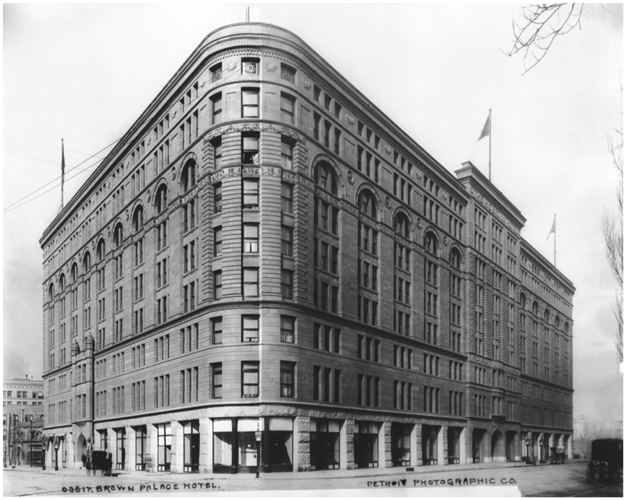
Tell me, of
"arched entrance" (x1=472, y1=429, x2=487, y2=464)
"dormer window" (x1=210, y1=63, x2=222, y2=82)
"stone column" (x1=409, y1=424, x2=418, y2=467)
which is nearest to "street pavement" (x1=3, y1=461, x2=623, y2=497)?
"stone column" (x1=409, y1=424, x2=418, y2=467)

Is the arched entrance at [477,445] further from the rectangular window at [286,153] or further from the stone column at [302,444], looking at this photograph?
the rectangular window at [286,153]

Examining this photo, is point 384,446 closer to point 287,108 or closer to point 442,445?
point 442,445

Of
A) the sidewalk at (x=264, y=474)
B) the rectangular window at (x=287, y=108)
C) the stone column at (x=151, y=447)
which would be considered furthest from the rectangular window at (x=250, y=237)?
the sidewalk at (x=264, y=474)

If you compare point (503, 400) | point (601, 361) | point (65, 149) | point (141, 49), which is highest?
point (141, 49)

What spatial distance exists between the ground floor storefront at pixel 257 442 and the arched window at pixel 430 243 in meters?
8.45

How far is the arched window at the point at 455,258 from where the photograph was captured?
44.5 metres

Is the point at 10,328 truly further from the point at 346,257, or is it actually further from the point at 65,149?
the point at 346,257

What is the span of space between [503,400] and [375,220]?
12493 mm

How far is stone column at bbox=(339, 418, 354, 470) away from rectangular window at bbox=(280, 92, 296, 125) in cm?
1314

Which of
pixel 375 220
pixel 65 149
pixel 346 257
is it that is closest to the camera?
pixel 65 149

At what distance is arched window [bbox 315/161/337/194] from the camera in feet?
119

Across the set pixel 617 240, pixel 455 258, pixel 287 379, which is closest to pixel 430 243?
pixel 455 258

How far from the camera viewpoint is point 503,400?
1753 inches

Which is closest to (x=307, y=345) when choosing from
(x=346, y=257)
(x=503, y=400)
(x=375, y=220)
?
(x=346, y=257)
